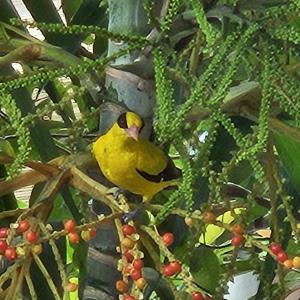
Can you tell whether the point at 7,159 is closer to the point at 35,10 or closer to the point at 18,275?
the point at 18,275

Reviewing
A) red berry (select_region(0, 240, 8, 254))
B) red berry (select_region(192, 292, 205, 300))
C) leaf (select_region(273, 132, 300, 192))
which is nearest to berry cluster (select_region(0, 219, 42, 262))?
red berry (select_region(0, 240, 8, 254))

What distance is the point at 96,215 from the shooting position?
0.61 meters

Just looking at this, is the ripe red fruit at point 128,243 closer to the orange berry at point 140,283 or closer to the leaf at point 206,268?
the orange berry at point 140,283

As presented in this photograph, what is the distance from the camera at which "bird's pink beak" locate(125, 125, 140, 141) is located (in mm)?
537

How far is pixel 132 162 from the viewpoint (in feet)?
1.96

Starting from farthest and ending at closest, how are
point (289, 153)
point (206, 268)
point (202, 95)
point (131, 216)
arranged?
point (206, 268)
point (289, 153)
point (131, 216)
point (202, 95)

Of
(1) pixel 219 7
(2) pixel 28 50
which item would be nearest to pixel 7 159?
(2) pixel 28 50

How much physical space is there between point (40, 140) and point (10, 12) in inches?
4.4

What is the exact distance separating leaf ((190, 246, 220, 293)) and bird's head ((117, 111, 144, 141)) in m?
0.22

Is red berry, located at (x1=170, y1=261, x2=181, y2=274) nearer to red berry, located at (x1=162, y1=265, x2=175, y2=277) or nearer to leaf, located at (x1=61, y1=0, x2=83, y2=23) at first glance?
red berry, located at (x1=162, y1=265, x2=175, y2=277)

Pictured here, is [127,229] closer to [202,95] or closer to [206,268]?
[202,95]

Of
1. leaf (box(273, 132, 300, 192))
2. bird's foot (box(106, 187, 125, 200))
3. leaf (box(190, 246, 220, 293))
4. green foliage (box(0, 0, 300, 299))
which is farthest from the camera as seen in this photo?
leaf (box(190, 246, 220, 293))

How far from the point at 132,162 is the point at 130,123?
0.21 feet

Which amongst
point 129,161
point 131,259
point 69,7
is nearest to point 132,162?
point 129,161
